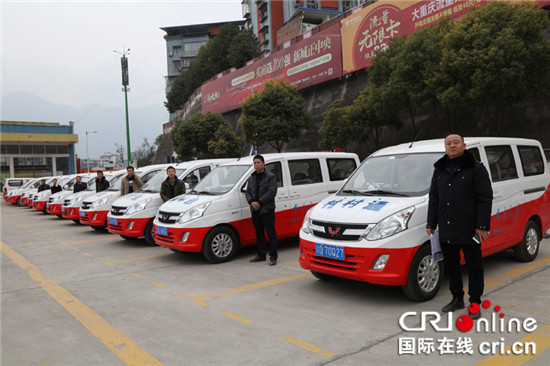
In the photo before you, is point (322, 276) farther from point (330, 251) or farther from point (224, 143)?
point (224, 143)

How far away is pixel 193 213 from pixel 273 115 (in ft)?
72.1

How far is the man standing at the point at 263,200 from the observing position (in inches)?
272

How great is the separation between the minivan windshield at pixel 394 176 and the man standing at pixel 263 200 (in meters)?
1.47

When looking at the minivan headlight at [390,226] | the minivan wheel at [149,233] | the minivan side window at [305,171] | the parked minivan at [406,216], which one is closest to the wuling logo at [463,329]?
the parked minivan at [406,216]

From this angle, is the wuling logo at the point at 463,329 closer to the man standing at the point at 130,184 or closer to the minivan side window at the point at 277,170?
the minivan side window at the point at 277,170

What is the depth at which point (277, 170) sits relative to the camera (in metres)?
7.99

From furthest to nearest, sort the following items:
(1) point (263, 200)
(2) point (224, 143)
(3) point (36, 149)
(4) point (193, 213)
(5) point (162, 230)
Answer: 1. (3) point (36, 149)
2. (2) point (224, 143)
3. (5) point (162, 230)
4. (4) point (193, 213)
5. (1) point (263, 200)

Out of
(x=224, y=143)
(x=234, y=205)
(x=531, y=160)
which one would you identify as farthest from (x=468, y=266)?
(x=224, y=143)

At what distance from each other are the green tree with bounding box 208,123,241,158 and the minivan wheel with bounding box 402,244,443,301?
31129mm

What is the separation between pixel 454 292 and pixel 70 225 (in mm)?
13185

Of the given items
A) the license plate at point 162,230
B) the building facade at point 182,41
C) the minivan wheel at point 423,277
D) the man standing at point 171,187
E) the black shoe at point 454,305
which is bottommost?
the black shoe at point 454,305

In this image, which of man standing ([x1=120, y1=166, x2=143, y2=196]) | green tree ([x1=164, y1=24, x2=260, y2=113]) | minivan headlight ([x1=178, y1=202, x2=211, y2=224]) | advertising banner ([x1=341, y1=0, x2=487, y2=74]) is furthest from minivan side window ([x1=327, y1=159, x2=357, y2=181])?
green tree ([x1=164, y1=24, x2=260, y2=113])

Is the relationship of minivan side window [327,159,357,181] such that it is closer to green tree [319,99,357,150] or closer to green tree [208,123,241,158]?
green tree [319,99,357,150]

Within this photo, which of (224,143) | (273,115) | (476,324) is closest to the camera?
(476,324)
